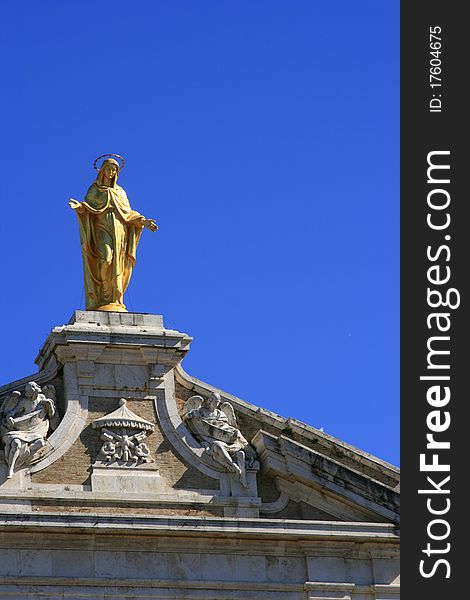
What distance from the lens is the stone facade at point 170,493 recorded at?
2541 cm

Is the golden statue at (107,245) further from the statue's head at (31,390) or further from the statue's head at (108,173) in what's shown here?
the statue's head at (31,390)

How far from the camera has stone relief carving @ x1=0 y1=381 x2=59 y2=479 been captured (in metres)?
25.8

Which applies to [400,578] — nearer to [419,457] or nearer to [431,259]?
[419,457]

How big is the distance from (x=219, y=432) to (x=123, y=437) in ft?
4.27

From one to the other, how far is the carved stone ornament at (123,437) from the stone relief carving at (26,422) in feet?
2.16

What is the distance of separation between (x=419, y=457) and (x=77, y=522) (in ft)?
14.5

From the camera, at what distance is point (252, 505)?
86.7ft

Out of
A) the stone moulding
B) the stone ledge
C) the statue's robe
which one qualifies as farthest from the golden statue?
the stone ledge

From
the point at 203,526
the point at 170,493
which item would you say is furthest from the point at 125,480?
the point at 203,526

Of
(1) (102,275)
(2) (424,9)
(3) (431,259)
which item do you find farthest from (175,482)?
(2) (424,9)

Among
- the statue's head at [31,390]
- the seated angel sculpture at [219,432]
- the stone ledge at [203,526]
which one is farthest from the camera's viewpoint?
the seated angel sculpture at [219,432]

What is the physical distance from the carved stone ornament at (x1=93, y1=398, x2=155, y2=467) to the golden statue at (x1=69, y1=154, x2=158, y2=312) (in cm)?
166

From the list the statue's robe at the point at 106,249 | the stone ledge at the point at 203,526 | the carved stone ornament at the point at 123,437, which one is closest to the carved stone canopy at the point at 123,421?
the carved stone ornament at the point at 123,437

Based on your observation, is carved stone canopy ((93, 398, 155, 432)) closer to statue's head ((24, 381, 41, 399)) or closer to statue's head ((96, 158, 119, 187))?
statue's head ((24, 381, 41, 399))
